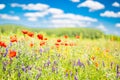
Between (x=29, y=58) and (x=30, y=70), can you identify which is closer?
(x=30, y=70)

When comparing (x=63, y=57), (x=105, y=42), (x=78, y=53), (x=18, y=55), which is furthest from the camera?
(x=105, y=42)

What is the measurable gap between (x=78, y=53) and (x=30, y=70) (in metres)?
3.02

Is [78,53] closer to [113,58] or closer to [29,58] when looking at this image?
[113,58]

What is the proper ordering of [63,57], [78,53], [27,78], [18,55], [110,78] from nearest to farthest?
1. [27,78]
2. [110,78]
3. [18,55]
4. [63,57]
5. [78,53]

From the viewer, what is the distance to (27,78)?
414 centimetres

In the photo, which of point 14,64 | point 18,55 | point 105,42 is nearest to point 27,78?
point 14,64

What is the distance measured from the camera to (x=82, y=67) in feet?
17.2

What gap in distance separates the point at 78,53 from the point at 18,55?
258 centimetres

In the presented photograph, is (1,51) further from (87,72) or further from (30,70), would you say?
(87,72)

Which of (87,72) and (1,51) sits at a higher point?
(1,51)

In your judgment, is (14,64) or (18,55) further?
(18,55)

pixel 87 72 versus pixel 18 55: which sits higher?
pixel 18 55

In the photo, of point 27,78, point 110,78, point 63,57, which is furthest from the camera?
point 63,57

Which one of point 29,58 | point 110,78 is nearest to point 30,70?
point 29,58
